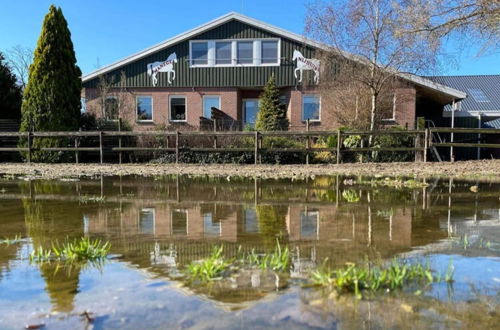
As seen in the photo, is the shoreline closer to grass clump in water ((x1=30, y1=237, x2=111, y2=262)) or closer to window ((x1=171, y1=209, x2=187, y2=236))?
window ((x1=171, y1=209, x2=187, y2=236))

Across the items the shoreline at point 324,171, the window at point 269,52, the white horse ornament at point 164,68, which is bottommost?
the shoreline at point 324,171

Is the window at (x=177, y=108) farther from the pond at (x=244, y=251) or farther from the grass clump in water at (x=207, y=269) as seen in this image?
the grass clump in water at (x=207, y=269)

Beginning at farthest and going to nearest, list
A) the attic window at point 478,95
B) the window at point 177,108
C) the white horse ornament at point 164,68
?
Answer: the attic window at point 478,95 < the window at point 177,108 < the white horse ornament at point 164,68

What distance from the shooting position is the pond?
225 cm

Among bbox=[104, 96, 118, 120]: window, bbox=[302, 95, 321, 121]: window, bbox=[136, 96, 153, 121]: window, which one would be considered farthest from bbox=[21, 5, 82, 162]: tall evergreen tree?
bbox=[302, 95, 321, 121]: window

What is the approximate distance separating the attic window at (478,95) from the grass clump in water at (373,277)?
103 feet

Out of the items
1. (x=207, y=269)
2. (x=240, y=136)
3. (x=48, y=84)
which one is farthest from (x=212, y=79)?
(x=207, y=269)

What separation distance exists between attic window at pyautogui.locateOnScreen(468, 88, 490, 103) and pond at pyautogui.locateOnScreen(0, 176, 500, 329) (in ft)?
88.0

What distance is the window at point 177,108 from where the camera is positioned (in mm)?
24656

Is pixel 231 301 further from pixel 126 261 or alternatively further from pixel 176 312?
pixel 126 261

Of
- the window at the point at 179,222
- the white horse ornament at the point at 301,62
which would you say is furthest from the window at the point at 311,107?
the window at the point at 179,222

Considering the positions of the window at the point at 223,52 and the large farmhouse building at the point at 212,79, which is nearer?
the large farmhouse building at the point at 212,79

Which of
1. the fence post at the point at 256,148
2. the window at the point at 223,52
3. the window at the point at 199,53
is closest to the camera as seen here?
the fence post at the point at 256,148

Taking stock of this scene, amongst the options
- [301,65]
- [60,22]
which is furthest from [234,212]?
[301,65]
